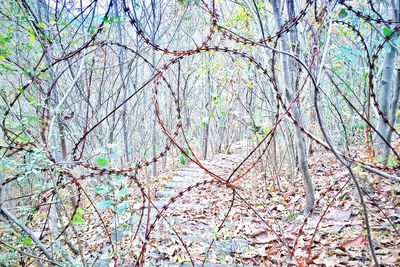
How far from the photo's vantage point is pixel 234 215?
3.69 m

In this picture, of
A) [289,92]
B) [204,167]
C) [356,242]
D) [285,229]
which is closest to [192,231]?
[285,229]

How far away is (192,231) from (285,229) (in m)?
1.02

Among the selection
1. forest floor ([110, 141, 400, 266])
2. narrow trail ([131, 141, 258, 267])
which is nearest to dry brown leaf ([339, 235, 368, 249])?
forest floor ([110, 141, 400, 266])

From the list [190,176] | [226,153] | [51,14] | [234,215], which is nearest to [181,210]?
[234,215]

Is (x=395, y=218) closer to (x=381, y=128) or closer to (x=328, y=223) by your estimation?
(x=328, y=223)

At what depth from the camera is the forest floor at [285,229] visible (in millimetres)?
2273

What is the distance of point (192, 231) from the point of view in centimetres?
343

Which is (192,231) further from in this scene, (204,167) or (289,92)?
(289,92)

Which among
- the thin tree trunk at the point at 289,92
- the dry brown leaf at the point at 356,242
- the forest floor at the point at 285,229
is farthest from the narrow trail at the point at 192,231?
the thin tree trunk at the point at 289,92

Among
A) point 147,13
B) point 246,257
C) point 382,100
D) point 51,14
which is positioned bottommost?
point 246,257

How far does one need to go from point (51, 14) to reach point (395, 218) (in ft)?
15.0

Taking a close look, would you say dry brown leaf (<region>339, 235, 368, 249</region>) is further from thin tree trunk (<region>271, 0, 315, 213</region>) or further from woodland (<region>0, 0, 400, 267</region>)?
thin tree trunk (<region>271, 0, 315, 213</region>)

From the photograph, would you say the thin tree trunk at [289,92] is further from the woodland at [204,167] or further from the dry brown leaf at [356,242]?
the dry brown leaf at [356,242]

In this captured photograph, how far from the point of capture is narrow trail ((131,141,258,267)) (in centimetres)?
265
